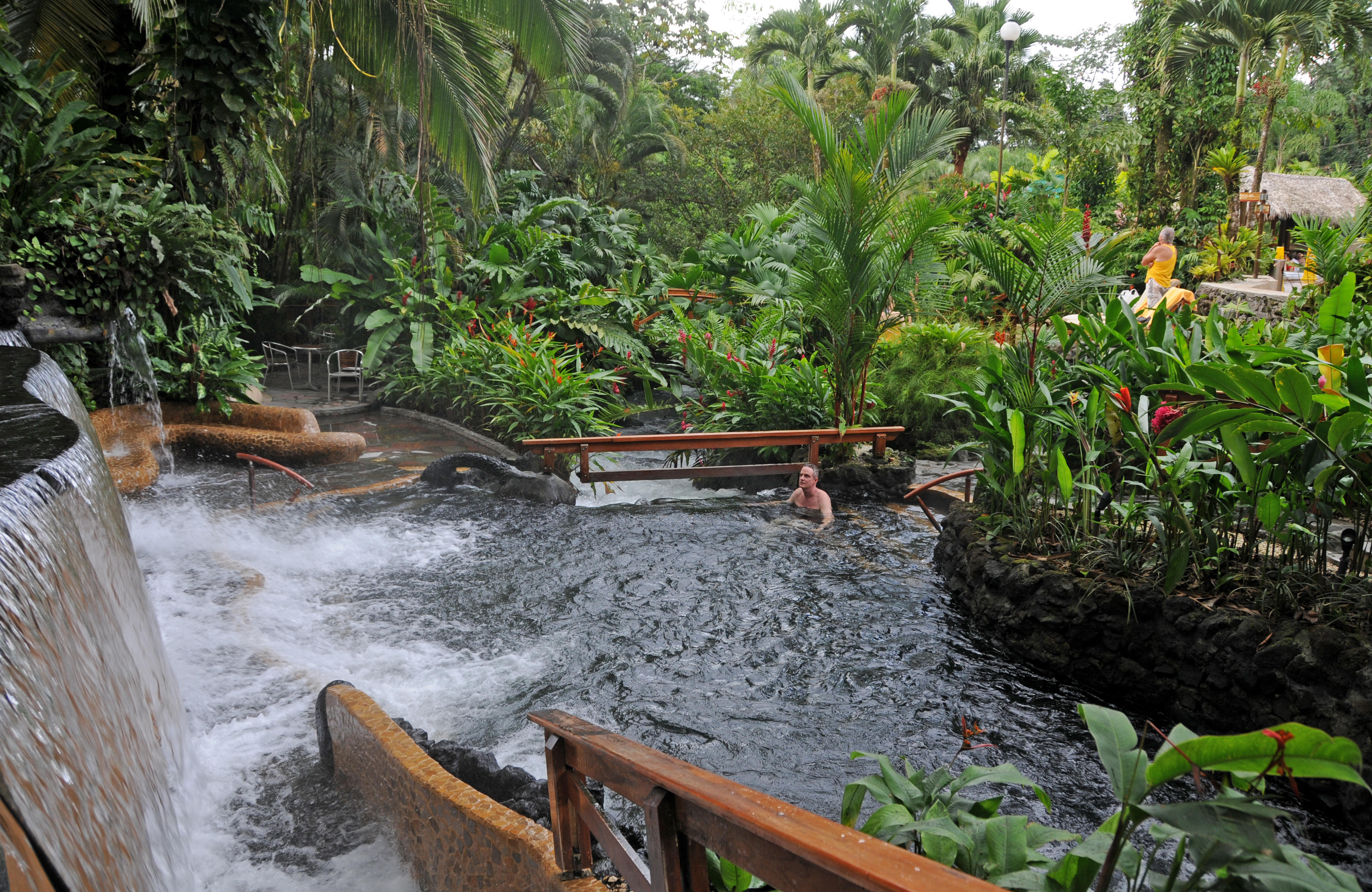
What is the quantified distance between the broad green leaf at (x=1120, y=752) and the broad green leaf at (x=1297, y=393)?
2.67m

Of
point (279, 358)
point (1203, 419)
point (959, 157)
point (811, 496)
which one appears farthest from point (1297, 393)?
point (959, 157)

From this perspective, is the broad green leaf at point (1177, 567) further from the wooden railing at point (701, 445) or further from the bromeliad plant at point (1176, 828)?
the wooden railing at point (701, 445)

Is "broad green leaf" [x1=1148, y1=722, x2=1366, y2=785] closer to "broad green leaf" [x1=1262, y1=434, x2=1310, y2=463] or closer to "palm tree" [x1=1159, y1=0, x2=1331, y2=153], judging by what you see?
"broad green leaf" [x1=1262, y1=434, x2=1310, y2=463]

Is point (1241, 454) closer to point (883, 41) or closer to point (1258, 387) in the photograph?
point (1258, 387)

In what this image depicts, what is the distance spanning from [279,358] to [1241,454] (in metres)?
17.1

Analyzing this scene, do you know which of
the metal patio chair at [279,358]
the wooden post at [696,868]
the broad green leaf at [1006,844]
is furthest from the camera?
the metal patio chair at [279,358]

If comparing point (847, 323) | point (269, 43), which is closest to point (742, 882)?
point (847, 323)

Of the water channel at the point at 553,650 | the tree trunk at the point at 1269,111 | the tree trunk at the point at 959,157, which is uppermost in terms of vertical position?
the tree trunk at the point at 959,157

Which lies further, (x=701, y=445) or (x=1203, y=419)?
(x=701, y=445)

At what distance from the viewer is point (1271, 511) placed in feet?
12.9

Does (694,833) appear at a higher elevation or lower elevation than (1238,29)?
lower

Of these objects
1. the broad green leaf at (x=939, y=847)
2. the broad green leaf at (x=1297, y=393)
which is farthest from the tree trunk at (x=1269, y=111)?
the broad green leaf at (x=939, y=847)

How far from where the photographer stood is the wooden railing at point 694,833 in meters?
1.04

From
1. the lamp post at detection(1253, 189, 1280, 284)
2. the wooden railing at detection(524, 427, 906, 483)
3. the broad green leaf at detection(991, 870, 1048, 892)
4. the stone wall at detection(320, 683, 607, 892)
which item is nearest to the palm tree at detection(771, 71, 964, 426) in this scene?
the wooden railing at detection(524, 427, 906, 483)
